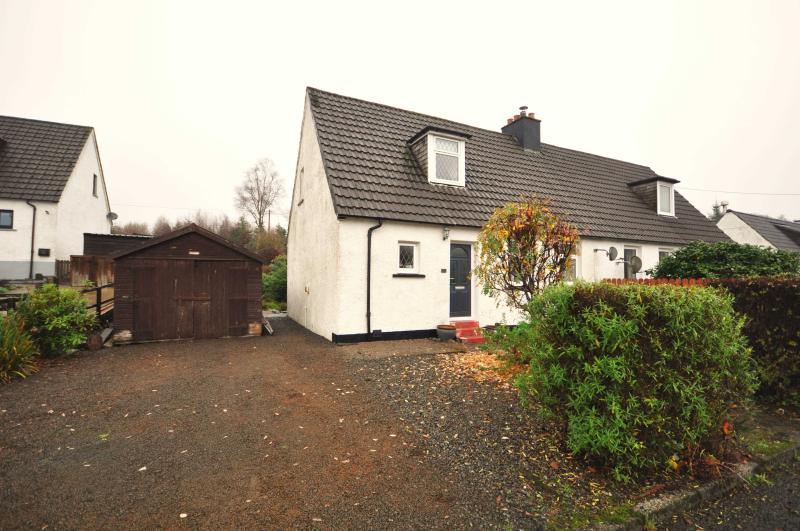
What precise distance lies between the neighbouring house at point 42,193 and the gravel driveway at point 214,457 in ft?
52.3

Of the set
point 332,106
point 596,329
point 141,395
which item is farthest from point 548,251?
point 332,106

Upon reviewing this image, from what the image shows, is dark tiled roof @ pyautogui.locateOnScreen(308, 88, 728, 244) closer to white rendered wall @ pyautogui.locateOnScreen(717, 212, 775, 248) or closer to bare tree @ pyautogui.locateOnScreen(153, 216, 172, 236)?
white rendered wall @ pyautogui.locateOnScreen(717, 212, 775, 248)

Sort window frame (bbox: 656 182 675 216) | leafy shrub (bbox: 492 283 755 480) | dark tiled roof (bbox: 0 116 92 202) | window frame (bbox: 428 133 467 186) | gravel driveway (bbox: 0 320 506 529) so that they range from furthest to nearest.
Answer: dark tiled roof (bbox: 0 116 92 202) < window frame (bbox: 656 182 675 216) < window frame (bbox: 428 133 467 186) < leafy shrub (bbox: 492 283 755 480) < gravel driveway (bbox: 0 320 506 529)

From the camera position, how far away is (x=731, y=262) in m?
10.4

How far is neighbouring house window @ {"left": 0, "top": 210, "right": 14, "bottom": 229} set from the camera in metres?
17.3

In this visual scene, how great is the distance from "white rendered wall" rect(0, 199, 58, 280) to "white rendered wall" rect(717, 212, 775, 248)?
4264 cm

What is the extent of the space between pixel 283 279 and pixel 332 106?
403 inches

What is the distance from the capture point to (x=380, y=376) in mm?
6523

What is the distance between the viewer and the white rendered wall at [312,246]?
9664 mm

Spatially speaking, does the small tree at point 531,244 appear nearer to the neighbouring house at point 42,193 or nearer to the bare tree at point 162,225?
the neighbouring house at point 42,193

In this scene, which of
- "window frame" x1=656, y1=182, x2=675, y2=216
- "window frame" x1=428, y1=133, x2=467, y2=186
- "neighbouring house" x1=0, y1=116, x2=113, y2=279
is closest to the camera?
"window frame" x1=428, y1=133, x2=467, y2=186

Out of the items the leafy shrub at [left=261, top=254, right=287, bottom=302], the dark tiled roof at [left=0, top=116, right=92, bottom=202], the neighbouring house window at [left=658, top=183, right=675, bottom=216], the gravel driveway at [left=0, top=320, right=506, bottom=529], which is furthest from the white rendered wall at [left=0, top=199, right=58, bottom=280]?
the neighbouring house window at [left=658, top=183, right=675, bottom=216]

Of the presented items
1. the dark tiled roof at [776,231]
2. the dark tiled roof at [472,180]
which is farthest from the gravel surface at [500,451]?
the dark tiled roof at [776,231]

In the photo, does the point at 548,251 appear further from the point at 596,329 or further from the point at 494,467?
the point at 494,467
